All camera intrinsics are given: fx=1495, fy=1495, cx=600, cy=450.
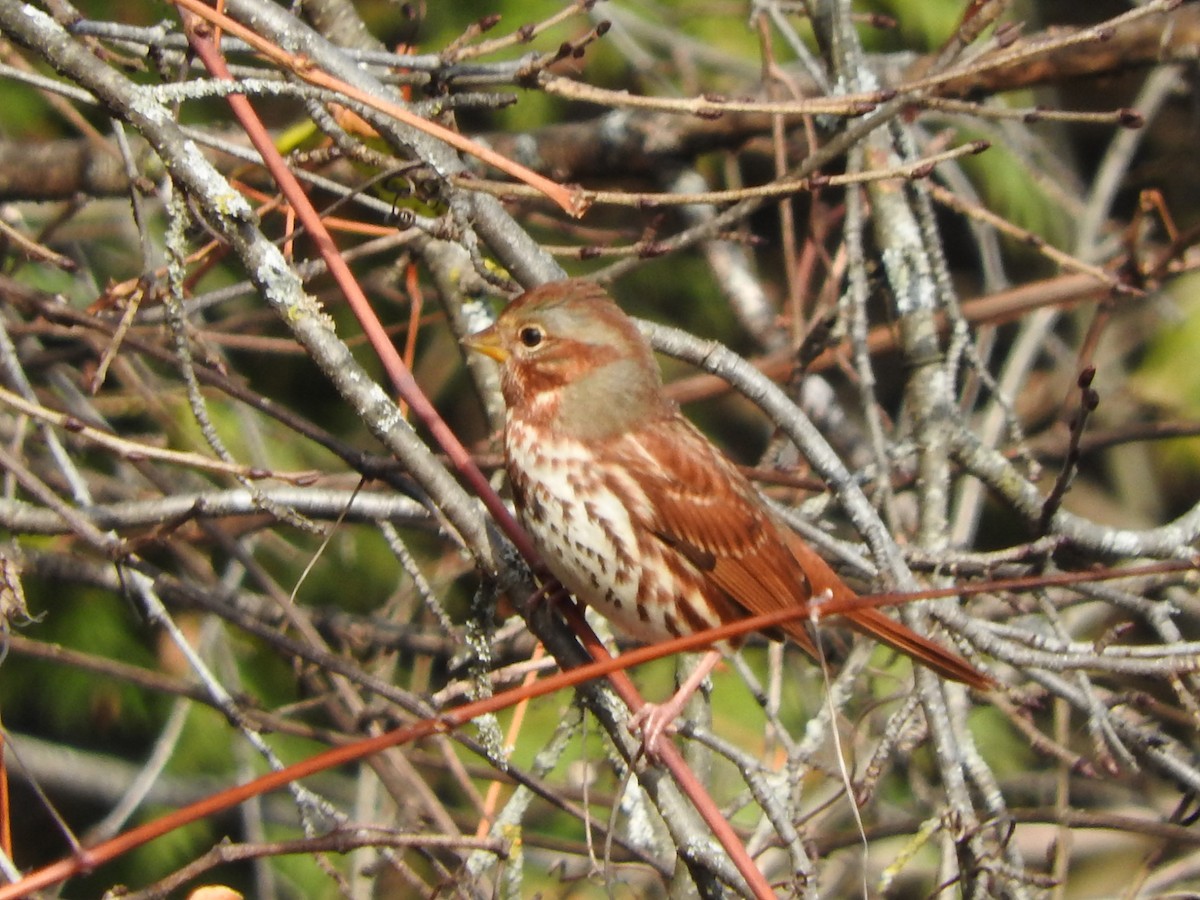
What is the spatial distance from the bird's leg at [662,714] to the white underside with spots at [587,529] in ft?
0.54

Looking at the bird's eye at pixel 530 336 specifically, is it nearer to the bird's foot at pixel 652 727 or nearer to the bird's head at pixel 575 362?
the bird's head at pixel 575 362

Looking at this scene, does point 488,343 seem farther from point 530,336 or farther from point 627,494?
point 627,494

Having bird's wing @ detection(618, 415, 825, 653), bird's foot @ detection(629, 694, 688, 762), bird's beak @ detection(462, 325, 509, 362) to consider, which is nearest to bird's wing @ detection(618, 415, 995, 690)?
bird's wing @ detection(618, 415, 825, 653)

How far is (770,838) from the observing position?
2846 millimetres

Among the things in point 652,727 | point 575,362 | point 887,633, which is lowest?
point 652,727

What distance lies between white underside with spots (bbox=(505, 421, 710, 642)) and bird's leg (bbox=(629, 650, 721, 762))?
16 cm

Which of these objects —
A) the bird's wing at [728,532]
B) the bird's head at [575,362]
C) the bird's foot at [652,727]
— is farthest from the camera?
the bird's wing at [728,532]

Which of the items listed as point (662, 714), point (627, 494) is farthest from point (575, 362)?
point (662, 714)

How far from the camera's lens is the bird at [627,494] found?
9.61ft

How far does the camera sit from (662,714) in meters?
2.57

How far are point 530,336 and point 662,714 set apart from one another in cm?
88

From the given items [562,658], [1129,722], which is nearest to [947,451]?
[1129,722]

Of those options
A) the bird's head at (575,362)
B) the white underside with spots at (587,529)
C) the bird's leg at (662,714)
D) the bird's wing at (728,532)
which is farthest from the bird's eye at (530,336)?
the bird's leg at (662,714)

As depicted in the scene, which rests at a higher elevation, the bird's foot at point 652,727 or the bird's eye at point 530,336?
the bird's eye at point 530,336
